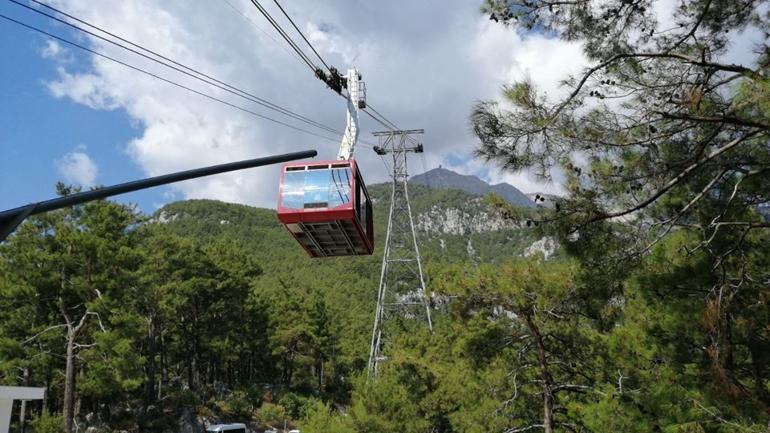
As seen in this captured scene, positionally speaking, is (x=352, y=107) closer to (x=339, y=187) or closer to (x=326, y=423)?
(x=339, y=187)

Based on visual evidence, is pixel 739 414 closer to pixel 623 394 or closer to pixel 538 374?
pixel 623 394

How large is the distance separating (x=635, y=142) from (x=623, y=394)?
5.39m

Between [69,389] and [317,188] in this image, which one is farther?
[69,389]

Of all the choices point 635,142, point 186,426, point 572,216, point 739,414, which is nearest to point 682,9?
point 635,142

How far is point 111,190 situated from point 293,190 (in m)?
6.77

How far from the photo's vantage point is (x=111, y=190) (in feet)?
11.8

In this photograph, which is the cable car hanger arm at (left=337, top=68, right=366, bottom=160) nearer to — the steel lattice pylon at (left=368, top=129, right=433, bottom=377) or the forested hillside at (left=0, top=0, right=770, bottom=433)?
the forested hillside at (left=0, top=0, right=770, bottom=433)

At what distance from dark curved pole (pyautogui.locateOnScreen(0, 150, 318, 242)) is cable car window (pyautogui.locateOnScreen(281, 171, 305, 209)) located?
4.66 m

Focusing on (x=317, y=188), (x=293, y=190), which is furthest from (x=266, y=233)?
(x=317, y=188)

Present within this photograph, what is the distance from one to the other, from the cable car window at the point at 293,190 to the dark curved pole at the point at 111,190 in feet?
15.3

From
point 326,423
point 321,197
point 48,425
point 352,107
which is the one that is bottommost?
point 326,423

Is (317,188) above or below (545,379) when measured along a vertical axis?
above

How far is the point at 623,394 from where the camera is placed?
897 cm

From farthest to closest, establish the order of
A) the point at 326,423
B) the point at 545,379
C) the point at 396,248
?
the point at 396,248, the point at 326,423, the point at 545,379
